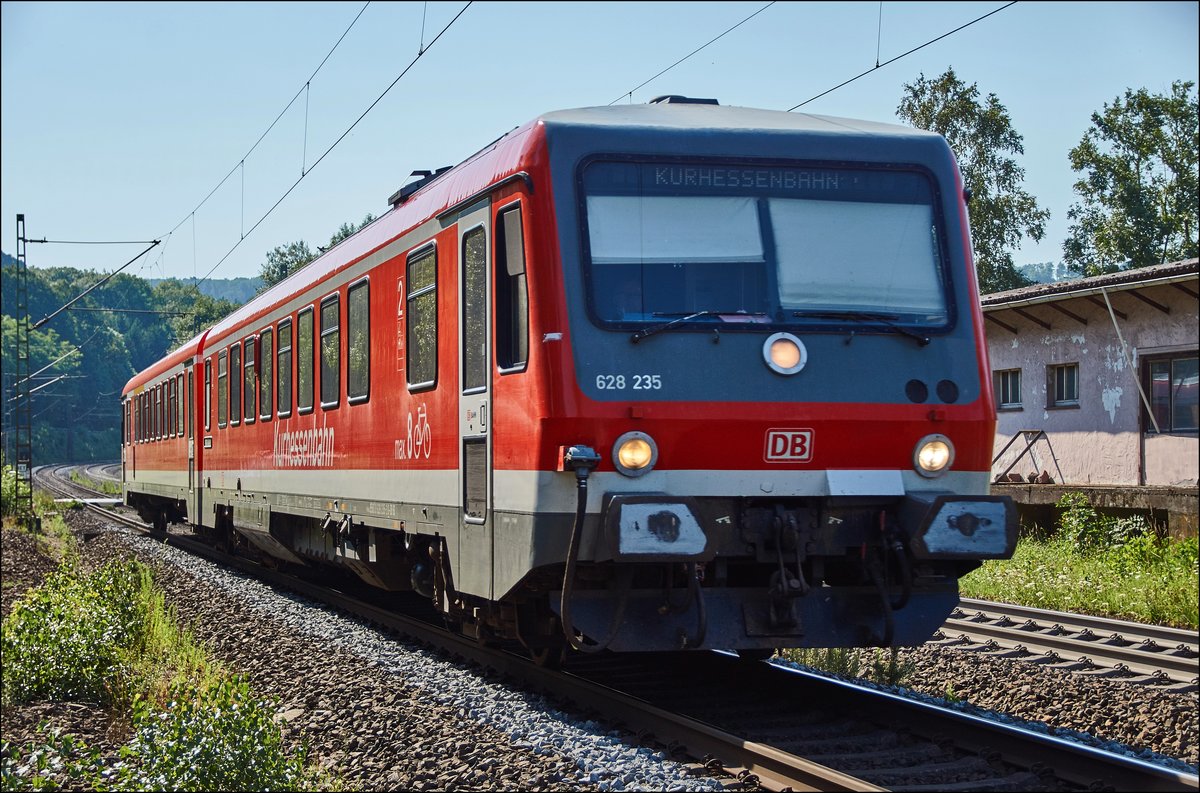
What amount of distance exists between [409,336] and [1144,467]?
11.8m

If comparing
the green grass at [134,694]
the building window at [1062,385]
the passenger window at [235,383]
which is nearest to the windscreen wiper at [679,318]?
the green grass at [134,694]

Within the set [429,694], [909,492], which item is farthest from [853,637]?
[429,694]

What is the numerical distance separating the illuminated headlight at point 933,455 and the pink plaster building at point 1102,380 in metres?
8.82

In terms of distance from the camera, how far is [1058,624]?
10961mm

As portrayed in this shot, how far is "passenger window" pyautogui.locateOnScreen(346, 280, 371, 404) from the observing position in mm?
10383

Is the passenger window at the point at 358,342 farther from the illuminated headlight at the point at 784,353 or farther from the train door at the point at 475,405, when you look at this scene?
the illuminated headlight at the point at 784,353

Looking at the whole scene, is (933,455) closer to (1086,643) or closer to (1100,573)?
(1086,643)

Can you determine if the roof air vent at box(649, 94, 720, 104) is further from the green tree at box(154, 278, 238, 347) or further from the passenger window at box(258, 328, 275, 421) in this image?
the green tree at box(154, 278, 238, 347)

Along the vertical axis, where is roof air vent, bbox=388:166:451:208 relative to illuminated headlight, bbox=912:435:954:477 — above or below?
above

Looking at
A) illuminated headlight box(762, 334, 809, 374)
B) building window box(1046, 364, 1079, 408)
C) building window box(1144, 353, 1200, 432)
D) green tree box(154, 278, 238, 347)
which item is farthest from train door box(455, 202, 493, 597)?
green tree box(154, 278, 238, 347)

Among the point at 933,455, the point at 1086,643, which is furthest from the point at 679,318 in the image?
the point at 1086,643

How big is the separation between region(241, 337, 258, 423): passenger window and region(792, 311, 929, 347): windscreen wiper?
8.93 meters

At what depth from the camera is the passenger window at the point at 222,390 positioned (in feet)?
54.4

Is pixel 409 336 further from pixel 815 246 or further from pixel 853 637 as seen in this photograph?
pixel 853 637
